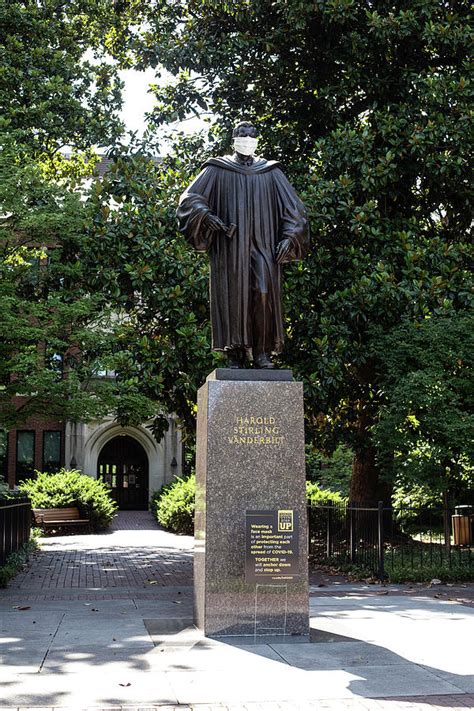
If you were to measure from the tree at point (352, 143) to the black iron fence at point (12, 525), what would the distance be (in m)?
6.05

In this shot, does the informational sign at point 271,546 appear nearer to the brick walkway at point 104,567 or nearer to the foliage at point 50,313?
the brick walkway at point 104,567

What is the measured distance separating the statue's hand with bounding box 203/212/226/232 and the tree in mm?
7511

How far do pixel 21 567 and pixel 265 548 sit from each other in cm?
912

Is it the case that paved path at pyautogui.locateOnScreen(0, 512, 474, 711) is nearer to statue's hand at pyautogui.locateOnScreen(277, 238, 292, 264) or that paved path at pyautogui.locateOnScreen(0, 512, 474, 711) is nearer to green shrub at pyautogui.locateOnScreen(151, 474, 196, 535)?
statue's hand at pyautogui.locateOnScreen(277, 238, 292, 264)

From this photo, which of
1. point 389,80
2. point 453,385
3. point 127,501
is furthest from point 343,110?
point 127,501

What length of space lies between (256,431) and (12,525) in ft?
30.5

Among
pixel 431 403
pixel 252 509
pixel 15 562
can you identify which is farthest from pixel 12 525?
pixel 252 509

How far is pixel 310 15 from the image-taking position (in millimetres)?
16984

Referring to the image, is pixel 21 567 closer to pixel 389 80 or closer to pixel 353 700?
pixel 353 700

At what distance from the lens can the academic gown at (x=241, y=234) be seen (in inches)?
351

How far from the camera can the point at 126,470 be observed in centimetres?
4166

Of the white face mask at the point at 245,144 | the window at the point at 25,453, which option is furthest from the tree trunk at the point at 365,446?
the window at the point at 25,453

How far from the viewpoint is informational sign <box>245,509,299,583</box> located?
26.5ft

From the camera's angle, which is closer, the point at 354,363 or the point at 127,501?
the point at 354,363
